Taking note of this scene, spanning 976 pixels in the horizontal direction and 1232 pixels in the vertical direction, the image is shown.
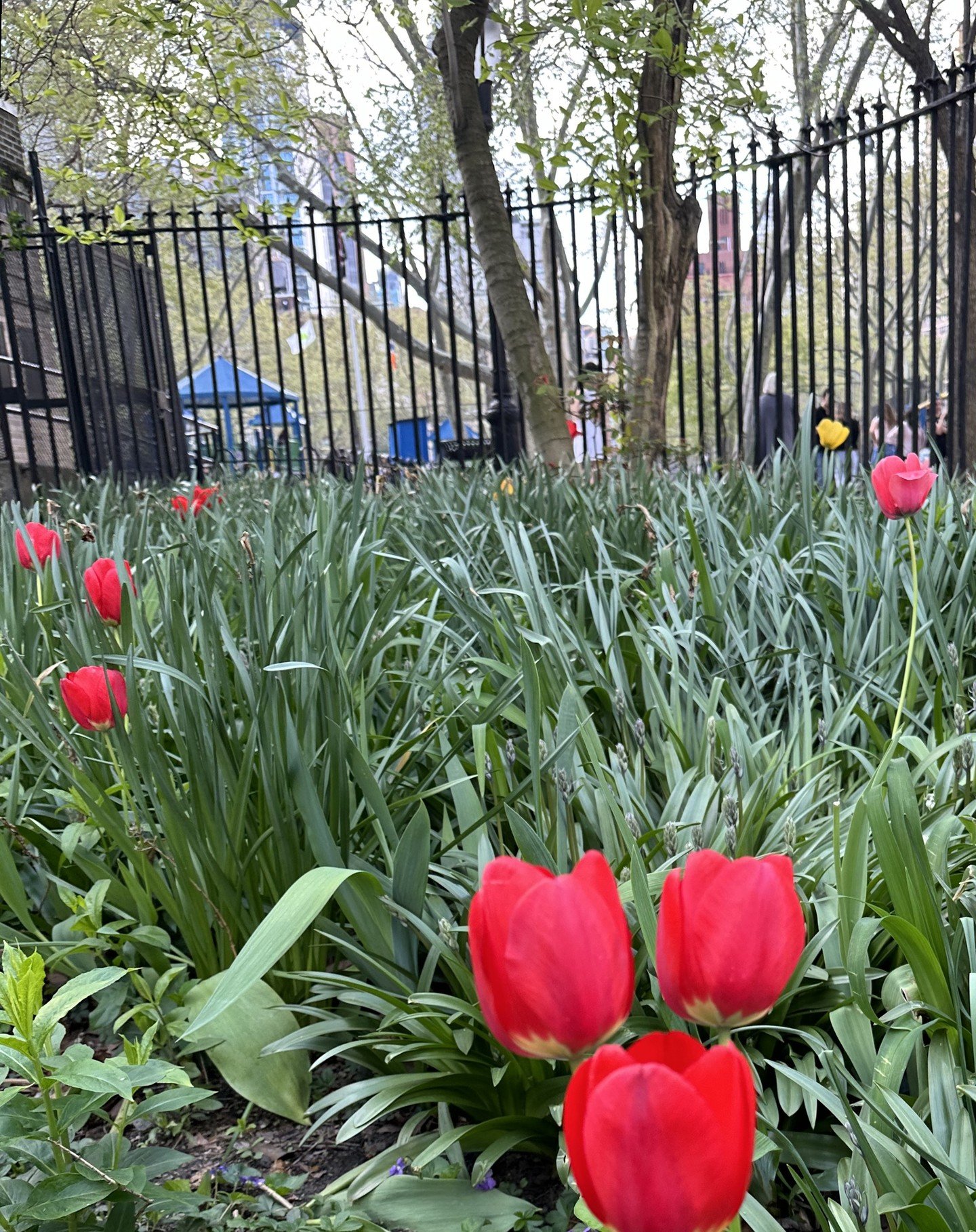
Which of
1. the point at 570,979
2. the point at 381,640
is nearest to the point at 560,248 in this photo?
the point at 381,640

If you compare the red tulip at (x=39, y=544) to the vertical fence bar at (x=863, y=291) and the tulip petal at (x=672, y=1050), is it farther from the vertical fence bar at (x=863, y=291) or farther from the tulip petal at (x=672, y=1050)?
the vertical fence bar at (x=863, y=291)

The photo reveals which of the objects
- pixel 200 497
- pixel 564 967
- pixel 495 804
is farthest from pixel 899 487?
pixel 200 497

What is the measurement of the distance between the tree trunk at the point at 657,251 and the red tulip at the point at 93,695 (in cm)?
415

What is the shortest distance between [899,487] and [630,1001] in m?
1.25

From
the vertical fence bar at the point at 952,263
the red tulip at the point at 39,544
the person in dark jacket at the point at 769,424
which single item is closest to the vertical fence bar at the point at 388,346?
the person in dark jacket at the point at 769,424

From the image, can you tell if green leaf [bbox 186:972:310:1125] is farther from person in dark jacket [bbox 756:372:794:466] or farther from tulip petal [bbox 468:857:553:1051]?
person in dark jacket [bbox 756:372:794:466]

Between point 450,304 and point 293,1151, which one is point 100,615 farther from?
point 450,304

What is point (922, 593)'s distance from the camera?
1.81 meters

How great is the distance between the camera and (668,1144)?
0.39 m

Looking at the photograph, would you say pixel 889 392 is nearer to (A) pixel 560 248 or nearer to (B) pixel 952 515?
(A) pixel 560 248

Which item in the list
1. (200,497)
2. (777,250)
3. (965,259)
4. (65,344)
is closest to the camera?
(200,497)

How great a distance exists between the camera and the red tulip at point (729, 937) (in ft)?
1.72

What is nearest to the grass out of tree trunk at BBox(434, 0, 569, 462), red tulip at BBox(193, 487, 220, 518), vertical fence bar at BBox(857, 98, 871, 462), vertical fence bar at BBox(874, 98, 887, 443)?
red tulip at BBox(193, 487, 220, 518)

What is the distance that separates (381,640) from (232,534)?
972 millimetres
